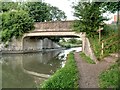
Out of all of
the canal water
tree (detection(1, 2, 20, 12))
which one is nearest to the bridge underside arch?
tree (detection(1, 2, 20, 12))

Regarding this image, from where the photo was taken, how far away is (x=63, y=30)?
20.8m

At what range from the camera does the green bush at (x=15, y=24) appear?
72.3 feet

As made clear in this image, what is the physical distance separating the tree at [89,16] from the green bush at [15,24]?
23.9 feet

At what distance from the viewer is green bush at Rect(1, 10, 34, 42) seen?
22.0 m

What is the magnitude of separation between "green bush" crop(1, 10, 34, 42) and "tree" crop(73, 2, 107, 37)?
7.27m

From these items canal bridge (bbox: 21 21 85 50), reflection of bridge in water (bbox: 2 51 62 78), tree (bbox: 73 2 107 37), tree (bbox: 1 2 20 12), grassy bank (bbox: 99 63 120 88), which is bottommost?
reflection of bridge in water (bbox: 2 51 62 78)

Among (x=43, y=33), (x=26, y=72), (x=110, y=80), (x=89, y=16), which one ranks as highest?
(x=89, y=16)

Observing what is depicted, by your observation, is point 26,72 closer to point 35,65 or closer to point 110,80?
point 35,65

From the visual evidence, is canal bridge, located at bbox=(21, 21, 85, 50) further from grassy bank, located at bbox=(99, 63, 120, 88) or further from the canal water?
grassy bank, located at bbox=(99, 63, 120, 88)

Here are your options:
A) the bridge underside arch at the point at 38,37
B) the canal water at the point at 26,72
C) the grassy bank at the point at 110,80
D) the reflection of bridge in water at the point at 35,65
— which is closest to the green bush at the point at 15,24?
the bridge underside arch at the point at 38,37

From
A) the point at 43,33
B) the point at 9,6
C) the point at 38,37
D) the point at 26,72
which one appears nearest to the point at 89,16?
the point at 26,72

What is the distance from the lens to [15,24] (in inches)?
872

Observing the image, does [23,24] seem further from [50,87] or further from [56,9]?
[50,87]

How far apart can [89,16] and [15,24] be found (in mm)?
9137
